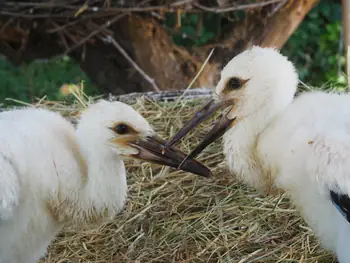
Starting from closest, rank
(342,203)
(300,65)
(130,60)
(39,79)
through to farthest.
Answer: (342,203), (130,60), (39,79), (300,65)

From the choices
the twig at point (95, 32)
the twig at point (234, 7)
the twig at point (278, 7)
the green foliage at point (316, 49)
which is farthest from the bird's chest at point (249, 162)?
the green foliage at point (316, 49)

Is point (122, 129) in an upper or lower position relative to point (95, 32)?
upper

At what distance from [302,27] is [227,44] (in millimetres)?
1816

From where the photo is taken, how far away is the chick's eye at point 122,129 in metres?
2.56

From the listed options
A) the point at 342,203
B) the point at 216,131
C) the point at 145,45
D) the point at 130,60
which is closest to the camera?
the point at 342,203

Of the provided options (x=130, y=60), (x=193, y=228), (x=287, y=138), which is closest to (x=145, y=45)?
(x=130, y=60)

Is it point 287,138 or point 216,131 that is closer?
point 287,138

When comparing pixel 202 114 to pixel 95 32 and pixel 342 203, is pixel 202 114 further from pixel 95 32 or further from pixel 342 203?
pixel 95 32

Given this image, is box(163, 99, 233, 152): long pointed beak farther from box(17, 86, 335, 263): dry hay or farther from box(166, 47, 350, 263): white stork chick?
box(17, 86, 335, 263): dry hay

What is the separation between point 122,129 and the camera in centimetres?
256

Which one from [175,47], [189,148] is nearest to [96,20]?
[175,47]

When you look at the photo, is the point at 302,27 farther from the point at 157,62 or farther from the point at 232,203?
the point at 232,203

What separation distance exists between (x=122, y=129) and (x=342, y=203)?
2.59 feet

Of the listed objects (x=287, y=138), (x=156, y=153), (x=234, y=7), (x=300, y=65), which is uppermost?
(x=287, y=138)
